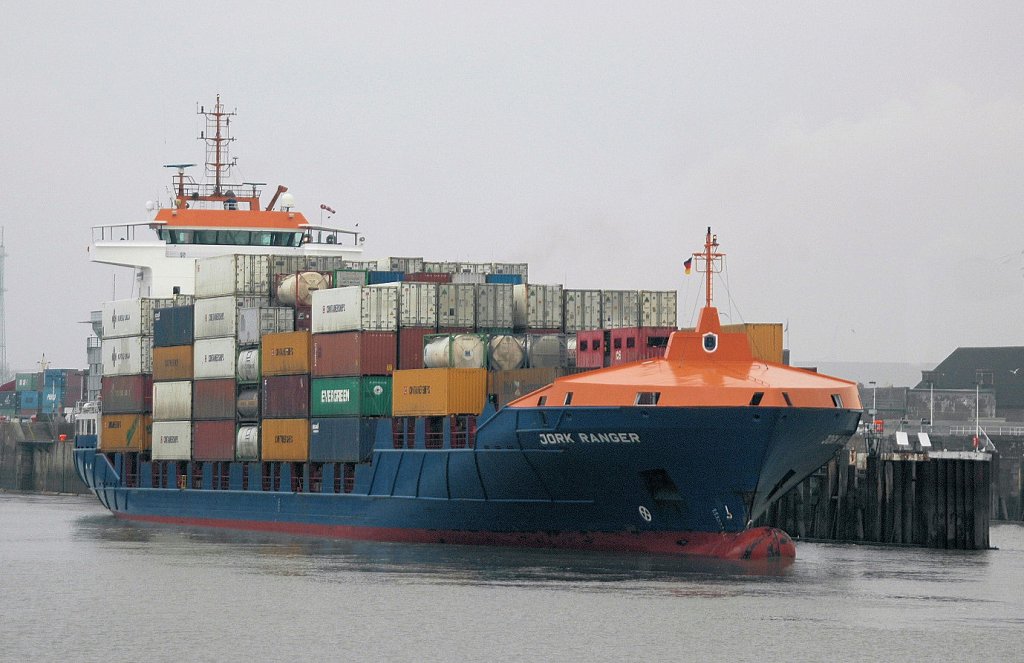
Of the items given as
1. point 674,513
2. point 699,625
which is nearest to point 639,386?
point 674,513

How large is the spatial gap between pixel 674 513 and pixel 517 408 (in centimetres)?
616

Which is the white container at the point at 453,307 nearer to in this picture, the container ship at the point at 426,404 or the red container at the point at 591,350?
the container ship at the point at 426,404

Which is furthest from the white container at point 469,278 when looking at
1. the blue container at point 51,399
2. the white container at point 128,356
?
the blue container at point 51,399

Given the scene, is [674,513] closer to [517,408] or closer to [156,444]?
[517,408]

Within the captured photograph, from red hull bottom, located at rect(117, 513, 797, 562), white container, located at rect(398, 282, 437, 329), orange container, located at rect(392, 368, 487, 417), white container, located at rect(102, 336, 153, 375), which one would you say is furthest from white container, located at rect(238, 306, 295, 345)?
white container, located at rect(102, 336, 153, 375)

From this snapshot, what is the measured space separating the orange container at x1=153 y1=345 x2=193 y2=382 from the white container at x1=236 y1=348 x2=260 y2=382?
15.4 ft

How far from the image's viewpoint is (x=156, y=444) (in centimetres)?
7956

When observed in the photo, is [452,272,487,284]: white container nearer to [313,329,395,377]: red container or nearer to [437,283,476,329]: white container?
[437,283,476,329]: white container

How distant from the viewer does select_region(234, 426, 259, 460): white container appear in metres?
72.3

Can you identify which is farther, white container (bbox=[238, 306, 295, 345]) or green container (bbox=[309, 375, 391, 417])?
white container (bbox=[238, 306, 295, 345])

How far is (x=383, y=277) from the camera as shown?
7175cm

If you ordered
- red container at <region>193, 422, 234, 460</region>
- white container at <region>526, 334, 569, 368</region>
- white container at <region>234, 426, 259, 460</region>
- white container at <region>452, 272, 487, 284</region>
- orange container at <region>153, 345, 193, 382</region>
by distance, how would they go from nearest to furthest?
white container at <region>526, 334, 569, 368</region>, white container at <region>452, 272, 487, 284</region>, white container at <region>234, 426, 259, 460</region>, red container at <region>193, 422, 234, 460</region>, orange container at <region>153, 345, 193, 382</region>

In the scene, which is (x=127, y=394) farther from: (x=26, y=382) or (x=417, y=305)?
(x=26, y=382)

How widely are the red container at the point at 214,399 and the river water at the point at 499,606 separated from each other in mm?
9967
